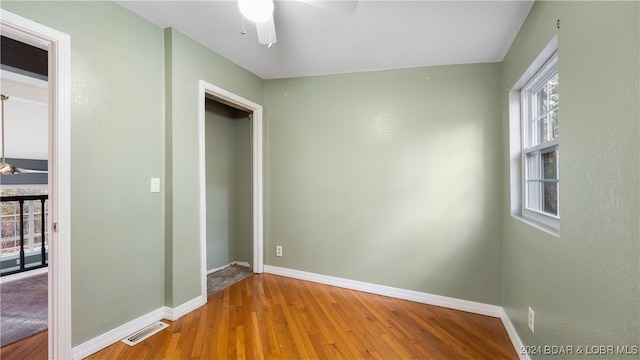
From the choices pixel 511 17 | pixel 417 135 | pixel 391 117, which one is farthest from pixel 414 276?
pixel 511 17

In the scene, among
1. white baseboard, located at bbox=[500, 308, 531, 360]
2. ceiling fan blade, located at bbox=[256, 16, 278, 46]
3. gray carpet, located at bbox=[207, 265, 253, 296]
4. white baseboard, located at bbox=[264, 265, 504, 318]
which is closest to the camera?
ceiling fan blade, located at bbox=[256, 16, 278, 46]

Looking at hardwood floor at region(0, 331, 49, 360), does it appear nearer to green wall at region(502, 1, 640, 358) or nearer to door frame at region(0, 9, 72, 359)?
door frame at region(0, 9, 72, 359)

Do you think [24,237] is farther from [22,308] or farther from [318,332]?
[318,332]

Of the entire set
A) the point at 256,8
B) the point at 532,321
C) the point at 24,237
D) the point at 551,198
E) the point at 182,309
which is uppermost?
the point at 256,8

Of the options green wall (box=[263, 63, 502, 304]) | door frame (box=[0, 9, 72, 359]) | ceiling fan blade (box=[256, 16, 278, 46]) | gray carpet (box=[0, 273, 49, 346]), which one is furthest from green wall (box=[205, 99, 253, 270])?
ceiling fan blade (box=[256, 16, 278, 46])

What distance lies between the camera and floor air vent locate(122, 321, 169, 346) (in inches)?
75.1

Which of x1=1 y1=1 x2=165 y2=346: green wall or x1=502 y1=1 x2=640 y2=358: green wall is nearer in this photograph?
x1=502 y1=1 x2=640 y2=358: green wall

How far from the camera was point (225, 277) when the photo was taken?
318 centimetres

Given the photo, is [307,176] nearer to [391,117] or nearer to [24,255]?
[391,117]

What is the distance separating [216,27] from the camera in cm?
210

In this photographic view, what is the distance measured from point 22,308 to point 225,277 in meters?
1.72

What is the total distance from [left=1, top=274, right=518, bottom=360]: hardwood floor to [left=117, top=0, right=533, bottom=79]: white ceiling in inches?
91.5

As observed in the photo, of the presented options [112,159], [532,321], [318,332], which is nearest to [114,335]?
[112,159]

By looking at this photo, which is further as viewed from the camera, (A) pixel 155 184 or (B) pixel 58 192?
(A) pixel 155 184
